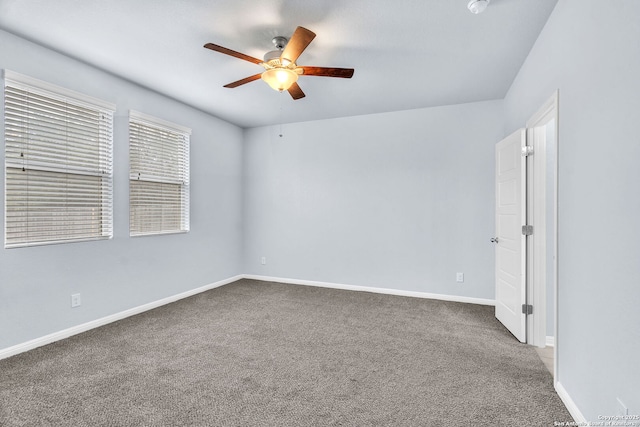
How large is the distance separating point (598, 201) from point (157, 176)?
416 cm

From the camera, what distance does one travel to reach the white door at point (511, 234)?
285cm

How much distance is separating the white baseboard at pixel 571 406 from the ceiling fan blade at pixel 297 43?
9.05ft

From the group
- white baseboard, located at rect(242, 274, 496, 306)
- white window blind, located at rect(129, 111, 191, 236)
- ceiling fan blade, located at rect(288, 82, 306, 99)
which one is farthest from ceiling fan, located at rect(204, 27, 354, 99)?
white baseboard, located at rect(242, 274, 496, 306)

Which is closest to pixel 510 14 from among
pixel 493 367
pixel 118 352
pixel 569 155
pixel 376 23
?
pixel 376 23

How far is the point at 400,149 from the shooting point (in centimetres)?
441

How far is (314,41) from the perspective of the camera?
2582mm

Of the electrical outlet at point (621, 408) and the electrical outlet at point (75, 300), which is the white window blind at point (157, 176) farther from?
the electrical outlet at point (621, 408)

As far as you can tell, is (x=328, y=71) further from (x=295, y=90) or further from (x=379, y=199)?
(x=379, y=199)

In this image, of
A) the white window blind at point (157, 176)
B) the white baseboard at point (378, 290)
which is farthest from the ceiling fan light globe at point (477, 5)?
the white window blind at point (157, 176)

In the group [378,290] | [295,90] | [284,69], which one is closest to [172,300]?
[378,290]

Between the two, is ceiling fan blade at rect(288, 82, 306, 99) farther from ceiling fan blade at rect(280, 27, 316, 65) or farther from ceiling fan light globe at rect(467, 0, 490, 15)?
ceiling fan light globe at rect(467, 0, 490, 15)

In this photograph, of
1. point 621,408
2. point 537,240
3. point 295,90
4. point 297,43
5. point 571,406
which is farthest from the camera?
point 295,90

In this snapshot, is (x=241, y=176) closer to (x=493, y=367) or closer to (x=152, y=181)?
(x=152, y=181)

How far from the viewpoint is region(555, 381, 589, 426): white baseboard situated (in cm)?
168
